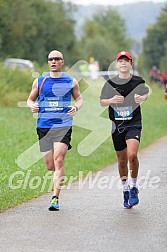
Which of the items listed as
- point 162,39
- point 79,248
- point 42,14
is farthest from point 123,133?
point 162,39

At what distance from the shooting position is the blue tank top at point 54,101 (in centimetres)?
1074

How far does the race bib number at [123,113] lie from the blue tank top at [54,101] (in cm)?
63

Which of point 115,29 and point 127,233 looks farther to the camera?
point 115,29

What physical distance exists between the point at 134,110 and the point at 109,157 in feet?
26.9

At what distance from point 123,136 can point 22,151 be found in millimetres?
6947

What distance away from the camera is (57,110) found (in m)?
10.8

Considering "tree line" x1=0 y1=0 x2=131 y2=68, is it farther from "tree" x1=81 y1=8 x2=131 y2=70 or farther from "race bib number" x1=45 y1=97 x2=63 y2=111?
"race bib number" x1=45 y1=97 x2=63 y2=111

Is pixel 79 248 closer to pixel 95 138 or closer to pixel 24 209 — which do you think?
pixel 24 209

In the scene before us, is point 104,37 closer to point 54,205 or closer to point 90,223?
point 54,205

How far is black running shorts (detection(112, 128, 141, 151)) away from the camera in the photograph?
424 inches

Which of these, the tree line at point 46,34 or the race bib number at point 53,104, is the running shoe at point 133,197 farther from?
the tree line at point 46,34

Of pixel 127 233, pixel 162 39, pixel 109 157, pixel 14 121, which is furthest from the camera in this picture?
Result: pixel 162 39

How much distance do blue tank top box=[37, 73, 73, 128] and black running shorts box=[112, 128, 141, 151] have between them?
65 cm

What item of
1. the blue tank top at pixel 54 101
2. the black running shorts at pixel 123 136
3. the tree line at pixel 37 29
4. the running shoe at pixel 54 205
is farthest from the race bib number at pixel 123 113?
the tree line at pixel 37 29
